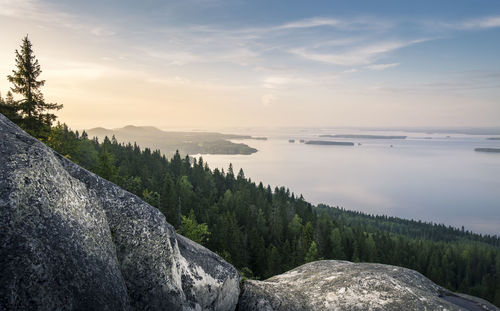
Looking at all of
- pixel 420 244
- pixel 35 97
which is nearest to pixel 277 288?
pixel 35 97

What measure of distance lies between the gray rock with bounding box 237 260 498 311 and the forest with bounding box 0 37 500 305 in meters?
23.4

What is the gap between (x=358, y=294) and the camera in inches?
515

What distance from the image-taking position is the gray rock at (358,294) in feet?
41.4

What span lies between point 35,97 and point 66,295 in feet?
103

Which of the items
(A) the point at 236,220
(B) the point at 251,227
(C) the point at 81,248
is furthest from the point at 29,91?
(B) the point at 251,227

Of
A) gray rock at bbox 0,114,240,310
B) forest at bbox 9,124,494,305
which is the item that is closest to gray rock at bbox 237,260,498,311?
gray rock at bbox 0,114,240,310

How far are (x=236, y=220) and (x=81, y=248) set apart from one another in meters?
59.4

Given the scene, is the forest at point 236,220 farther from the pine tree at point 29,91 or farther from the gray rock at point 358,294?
the gray rock at point 358,294

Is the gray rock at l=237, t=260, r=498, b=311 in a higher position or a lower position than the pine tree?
lower

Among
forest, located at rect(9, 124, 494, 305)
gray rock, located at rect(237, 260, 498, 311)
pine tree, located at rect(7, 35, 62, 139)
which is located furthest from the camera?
forest, located at rect(9, 124, 494, 305)

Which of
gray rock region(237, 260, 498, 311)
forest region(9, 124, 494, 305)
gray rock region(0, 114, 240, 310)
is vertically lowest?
forest region(9, 124, 494, 305)

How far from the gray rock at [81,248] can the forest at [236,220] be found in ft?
82.2

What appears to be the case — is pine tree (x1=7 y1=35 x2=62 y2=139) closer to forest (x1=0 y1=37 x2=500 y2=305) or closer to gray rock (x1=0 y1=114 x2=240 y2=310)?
forest (x1=0 y1=37 x2=500 y2=305)

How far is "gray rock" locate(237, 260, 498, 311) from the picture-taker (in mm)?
12617
